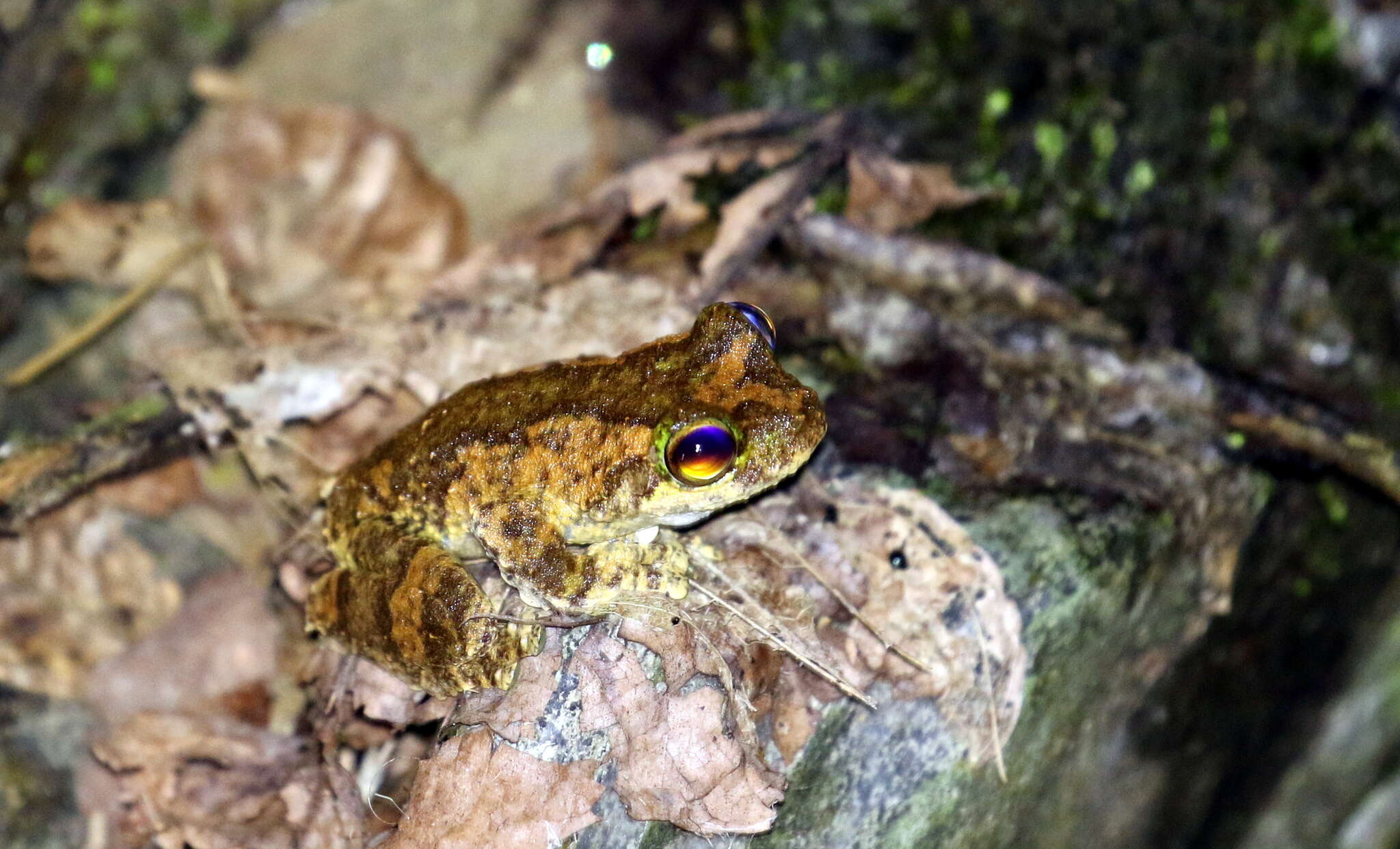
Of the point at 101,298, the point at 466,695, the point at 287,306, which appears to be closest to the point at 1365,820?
the point at 466,695

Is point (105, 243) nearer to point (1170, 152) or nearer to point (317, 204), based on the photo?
point (317, 204)

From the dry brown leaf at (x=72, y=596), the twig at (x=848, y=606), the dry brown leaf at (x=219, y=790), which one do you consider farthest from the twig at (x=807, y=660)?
the dry brown leaf at (x=72, y=596)

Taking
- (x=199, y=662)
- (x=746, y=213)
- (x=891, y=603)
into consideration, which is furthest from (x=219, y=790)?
(x=746, y=213)

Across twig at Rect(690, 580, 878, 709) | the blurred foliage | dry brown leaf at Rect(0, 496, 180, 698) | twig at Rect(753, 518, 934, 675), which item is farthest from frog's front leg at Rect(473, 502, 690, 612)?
the blurred foliage

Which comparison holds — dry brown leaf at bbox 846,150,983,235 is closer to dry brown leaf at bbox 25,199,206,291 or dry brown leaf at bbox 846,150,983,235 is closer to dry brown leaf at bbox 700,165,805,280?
dry brown leaf at bbox 700,165,805,280

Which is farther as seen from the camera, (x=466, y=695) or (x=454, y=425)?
(x=454, y=425)

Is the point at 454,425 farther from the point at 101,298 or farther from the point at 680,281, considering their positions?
the point at 101,298
